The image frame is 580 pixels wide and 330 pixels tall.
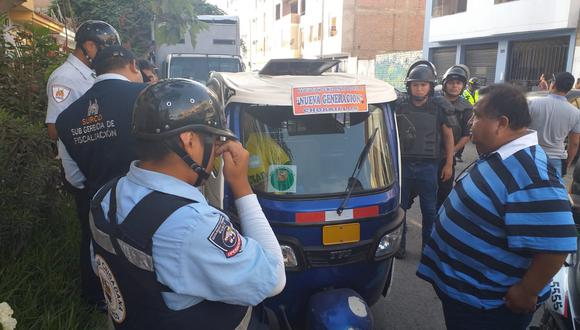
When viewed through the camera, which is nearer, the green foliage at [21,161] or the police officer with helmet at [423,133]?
the green foliage at [21,161]

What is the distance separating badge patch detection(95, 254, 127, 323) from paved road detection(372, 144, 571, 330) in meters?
2.52

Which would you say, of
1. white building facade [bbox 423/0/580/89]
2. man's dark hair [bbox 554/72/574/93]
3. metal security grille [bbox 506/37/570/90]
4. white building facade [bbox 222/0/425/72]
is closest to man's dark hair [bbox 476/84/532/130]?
man's dark hair [bbox 554/72/574/93]

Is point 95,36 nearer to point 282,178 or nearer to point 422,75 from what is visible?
point 282,178

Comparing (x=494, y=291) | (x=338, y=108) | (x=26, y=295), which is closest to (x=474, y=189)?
(x=494, y=291)

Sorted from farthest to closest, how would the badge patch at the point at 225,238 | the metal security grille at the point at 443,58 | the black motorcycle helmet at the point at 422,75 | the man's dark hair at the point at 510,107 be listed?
the metal security grille at the point at 443,58 → the black motorcycle helmet at the point at 422,75 → the man's dark hair at the point at 510,107 → the badge patch at the point at 225,238

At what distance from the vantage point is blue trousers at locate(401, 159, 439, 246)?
4387 millimetres

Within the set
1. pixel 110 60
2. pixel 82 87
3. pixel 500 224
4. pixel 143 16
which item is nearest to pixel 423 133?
pixel 500 224

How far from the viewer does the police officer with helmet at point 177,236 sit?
4.27 ft

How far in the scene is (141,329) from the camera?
1429 millimetres

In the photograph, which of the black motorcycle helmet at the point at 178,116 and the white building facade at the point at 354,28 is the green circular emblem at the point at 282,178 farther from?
the white building facade at the point at 354,28

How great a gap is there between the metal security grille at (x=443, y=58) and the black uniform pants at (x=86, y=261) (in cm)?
2196

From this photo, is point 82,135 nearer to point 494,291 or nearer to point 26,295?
point 26,295

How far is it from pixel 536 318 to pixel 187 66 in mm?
9652

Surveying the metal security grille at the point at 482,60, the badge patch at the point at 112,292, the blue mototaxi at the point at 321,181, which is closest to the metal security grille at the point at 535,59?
the metal security grille at the point at 482,60
